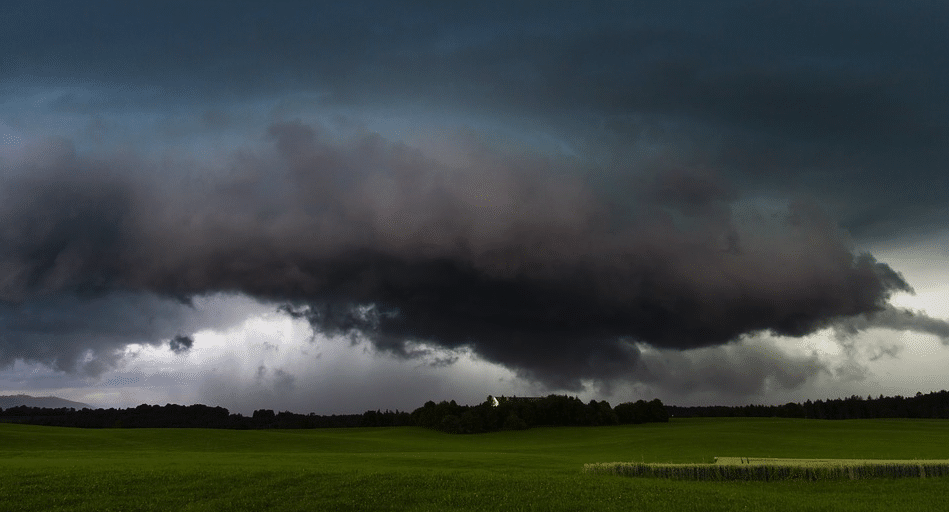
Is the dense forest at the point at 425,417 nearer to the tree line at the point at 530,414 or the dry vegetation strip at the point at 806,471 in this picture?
the tree line at the point at 530,414

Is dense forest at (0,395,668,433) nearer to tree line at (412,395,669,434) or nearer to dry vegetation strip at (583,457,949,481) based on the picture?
tree line at (412,395,669,434)

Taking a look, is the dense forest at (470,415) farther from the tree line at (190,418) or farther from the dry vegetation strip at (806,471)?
the dry vegetation strip at (806,471)

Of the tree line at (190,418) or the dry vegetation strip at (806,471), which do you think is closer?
the dry vegetation strip at (806,471)

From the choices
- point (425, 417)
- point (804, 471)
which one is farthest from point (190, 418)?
point (804, 471)

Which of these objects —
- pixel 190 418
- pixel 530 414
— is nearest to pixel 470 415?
pixel 530 414

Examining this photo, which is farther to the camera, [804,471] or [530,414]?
[530,414]

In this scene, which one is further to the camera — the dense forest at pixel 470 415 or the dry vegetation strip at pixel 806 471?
the dense forest at pixel 470 415

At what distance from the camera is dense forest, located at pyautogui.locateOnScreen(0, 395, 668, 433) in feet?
442

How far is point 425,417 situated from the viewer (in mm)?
142250

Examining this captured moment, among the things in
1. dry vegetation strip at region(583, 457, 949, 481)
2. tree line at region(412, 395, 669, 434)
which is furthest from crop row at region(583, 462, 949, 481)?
tree line at region(412, 395, 669, 434)

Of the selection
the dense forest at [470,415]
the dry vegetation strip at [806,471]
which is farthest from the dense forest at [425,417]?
the dry vegetation strip at [806,471]

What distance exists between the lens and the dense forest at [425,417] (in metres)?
135

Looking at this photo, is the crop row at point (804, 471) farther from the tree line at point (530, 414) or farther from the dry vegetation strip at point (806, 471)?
the tree line at point (530, 414)

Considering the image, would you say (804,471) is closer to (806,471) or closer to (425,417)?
(806,471)
